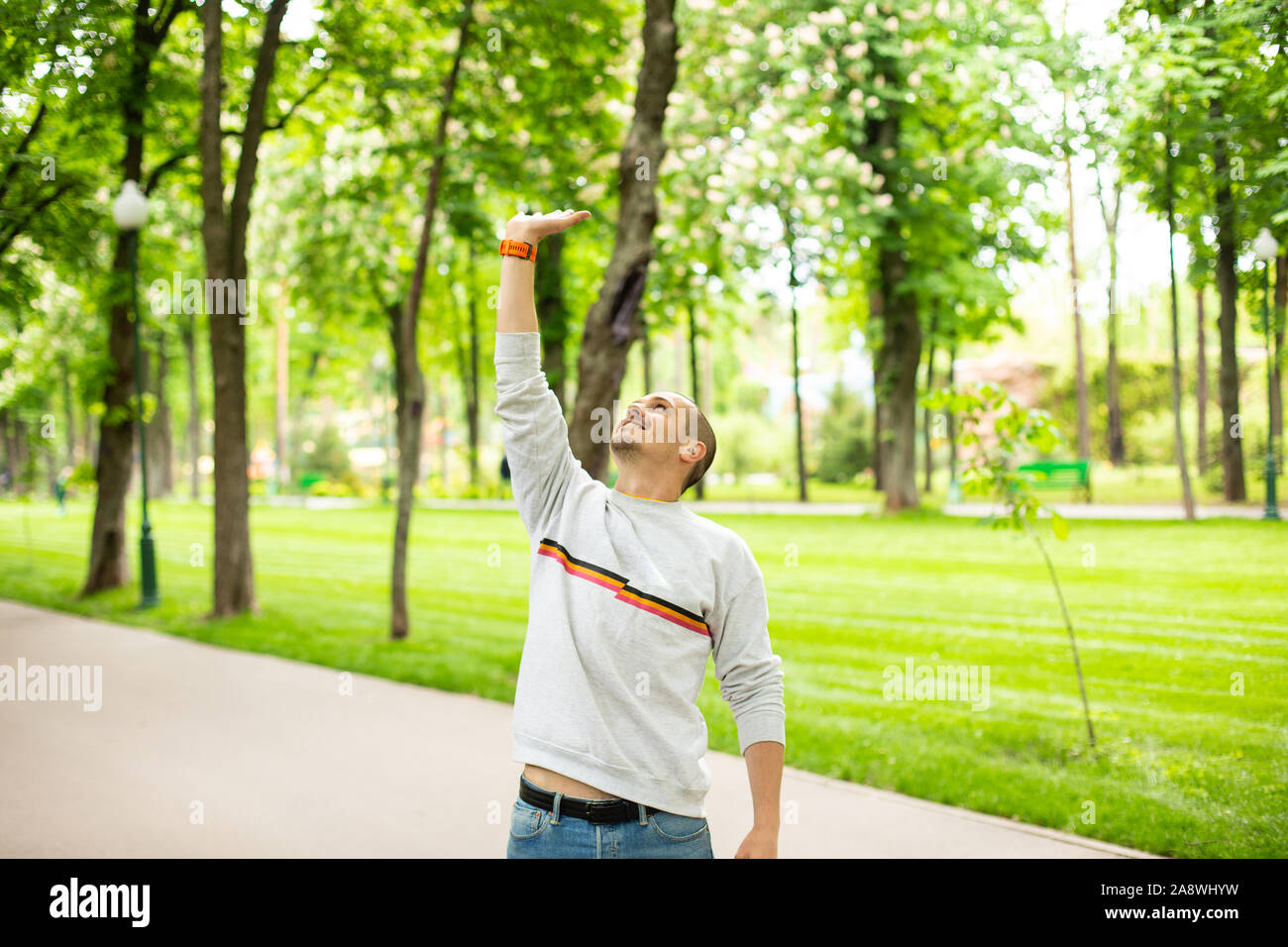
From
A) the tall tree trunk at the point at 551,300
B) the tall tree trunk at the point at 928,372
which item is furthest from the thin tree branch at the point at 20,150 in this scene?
the tall tree trunk at the point at 928,372

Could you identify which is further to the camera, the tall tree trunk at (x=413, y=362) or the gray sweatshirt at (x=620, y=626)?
the tall tree trunk at (x=413, y=362)

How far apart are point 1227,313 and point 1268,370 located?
13.3 inches

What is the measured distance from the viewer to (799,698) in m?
7.78

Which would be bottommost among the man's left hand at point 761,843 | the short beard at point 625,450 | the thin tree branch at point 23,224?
the man's left hand at point 761,843

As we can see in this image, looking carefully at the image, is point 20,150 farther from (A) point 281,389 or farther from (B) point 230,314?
(A) point 281,389

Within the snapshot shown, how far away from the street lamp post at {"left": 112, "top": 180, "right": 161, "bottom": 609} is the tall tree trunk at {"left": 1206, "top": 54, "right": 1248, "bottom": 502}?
416 inches

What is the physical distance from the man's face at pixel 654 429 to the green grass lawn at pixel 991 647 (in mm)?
3287

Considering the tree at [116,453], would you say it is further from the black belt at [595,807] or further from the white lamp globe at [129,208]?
the black belt at [595,807]

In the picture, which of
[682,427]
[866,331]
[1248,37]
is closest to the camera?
[682,427]

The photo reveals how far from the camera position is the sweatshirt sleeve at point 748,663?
2492 mm

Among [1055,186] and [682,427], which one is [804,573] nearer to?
[1055,186]

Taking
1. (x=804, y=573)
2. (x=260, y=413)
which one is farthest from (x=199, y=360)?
(x=804, y=573)

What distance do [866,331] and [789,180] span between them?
423 centimetres

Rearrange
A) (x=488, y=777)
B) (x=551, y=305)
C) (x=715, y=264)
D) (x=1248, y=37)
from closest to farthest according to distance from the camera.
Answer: (x=1248, y=37) → (x=488, y=777) → (x=551, y=305) → (x=715, y=264)
